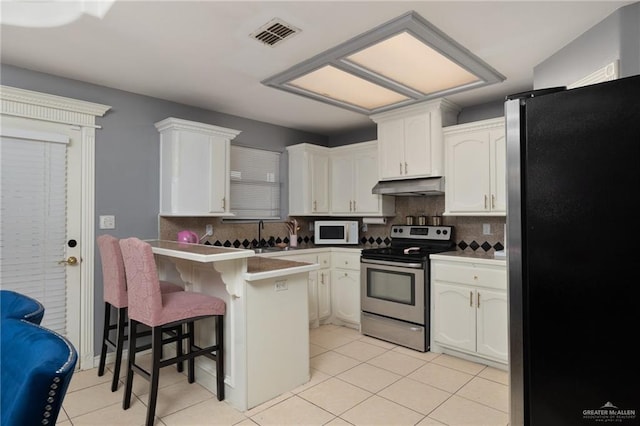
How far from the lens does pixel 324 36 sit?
232 centimetres

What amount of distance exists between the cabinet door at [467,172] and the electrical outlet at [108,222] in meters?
3.16

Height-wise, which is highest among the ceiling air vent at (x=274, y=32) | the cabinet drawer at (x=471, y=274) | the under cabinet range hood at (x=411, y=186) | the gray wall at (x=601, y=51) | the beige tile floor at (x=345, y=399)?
the ceiling air vent at (x=274, y=32)

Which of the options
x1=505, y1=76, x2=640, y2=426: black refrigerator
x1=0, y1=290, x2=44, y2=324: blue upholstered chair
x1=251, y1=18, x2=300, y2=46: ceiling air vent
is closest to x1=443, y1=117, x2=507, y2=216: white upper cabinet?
x1=251, y1=18, x2=300, y2=46: ceiling air vent

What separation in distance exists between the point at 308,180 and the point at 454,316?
2.31 meters

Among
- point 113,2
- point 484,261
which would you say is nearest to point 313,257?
point 484,261

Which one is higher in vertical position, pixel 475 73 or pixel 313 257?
pixel 475 73

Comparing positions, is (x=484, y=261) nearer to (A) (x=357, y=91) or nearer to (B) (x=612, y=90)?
(A) (x=357, y=91)

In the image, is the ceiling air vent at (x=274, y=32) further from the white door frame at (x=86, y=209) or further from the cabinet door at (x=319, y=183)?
the cabinet door at (x=319, y=183)

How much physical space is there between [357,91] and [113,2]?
2.00m

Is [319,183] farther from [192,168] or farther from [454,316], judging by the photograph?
[454,316]

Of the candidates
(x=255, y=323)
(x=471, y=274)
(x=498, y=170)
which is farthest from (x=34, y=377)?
(x=498, y=170)

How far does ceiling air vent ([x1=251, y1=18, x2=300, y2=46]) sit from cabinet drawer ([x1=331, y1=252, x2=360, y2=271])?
2.44m

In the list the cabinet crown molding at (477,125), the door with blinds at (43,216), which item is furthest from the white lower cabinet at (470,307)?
the door with blinds at (43,216)

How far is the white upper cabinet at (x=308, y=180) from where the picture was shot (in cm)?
455
